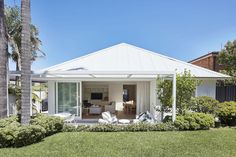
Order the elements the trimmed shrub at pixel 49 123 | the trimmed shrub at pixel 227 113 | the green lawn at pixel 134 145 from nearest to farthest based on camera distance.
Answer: the green lawn at pixel 134 145 < the trimmed shrub at pixel 49 123 < the trimmed shrub at pixel 227 113

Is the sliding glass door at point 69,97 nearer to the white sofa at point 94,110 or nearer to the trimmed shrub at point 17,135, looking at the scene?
the white sofa at point 94,110

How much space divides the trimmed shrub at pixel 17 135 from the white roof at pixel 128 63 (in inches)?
234

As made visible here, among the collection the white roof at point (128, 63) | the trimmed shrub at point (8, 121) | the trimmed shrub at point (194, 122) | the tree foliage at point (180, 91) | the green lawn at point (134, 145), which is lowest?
the green lawn at point (134, 145)

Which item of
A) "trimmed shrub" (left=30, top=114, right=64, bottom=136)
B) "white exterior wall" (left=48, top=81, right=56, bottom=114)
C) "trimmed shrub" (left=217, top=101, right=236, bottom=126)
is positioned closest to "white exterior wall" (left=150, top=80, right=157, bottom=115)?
"trimmed shrub" (left=217, top=101, right=236, bottom=126)

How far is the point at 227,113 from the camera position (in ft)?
36.9

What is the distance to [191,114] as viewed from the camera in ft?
35.0

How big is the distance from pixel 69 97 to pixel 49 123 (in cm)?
495

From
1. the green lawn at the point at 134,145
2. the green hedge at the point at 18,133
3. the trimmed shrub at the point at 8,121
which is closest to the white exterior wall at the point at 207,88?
the green lawn at the point at 134,145

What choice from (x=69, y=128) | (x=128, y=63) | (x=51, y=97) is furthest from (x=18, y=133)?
(x=128, y=63)

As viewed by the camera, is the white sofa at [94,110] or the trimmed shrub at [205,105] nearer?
the trimmed shrub at [205,105]

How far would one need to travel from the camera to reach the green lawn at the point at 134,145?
6762 mm

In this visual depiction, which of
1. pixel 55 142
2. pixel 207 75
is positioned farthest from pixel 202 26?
pixel 55 142

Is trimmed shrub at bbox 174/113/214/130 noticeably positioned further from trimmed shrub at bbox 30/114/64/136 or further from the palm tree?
the palm tree

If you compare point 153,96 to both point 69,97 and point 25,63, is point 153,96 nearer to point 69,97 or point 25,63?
point 69,97
